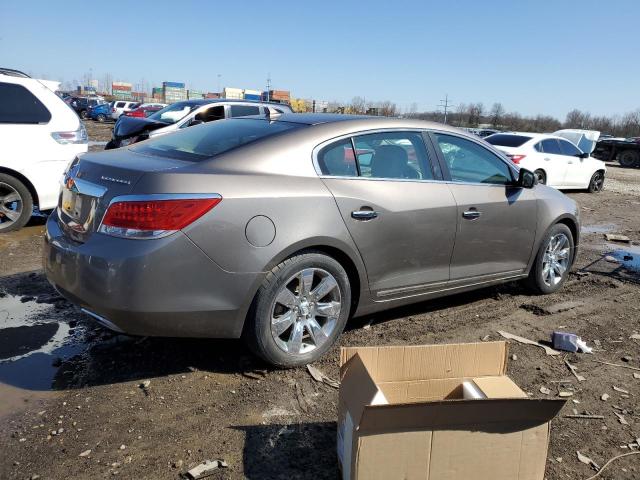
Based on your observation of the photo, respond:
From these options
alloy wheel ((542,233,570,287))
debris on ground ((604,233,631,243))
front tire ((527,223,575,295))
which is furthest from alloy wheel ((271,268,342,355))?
debris on ground ((604,233,631,243))

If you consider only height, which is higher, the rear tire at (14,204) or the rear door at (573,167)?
the rear door at (573,167)

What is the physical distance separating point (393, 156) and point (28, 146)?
4867mm

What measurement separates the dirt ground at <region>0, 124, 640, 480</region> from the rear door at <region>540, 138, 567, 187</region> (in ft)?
30.2

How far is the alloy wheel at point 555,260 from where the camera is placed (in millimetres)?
5382

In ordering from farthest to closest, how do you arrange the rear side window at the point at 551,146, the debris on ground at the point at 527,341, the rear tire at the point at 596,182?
1. the rear tire at the point at 596,182
2. the rear side window at the point at 551,146
3. the debris on ground at the point at 527,341

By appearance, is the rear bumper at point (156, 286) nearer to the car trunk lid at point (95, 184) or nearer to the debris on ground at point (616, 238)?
the car trunk lid at point (95, 184)

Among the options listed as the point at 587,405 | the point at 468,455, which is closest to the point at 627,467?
the point at 587,405

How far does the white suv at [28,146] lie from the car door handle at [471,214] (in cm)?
477

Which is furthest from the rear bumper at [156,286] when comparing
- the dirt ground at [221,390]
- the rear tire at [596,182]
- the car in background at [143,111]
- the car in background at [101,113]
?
the car in background at [101,113]

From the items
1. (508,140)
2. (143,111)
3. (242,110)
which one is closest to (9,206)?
(242,110)

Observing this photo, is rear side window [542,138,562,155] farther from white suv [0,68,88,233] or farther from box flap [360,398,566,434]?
box flap [360,398,566,434]

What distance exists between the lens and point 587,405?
11.1 feet

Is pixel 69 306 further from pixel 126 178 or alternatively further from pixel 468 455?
pixel 468 455

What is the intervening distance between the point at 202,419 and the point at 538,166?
12329 millimetres
